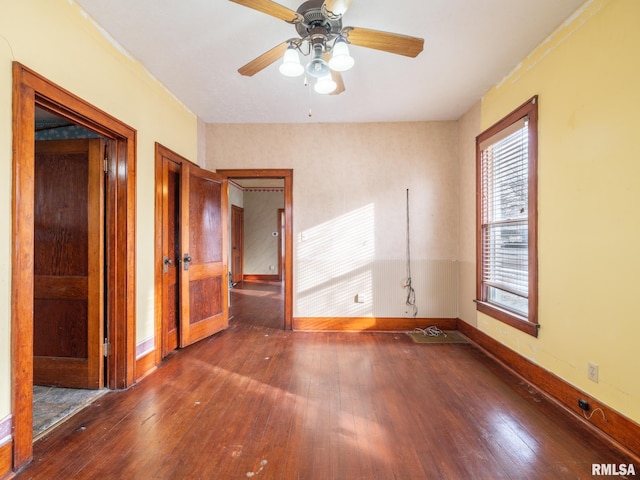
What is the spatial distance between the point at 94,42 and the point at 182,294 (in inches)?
90.7

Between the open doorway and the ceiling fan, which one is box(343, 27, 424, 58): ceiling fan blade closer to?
the ceiling fan

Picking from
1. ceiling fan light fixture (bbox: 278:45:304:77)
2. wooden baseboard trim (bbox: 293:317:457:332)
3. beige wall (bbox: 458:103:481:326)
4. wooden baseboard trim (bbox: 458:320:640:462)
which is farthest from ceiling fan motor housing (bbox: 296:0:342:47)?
wooden baseboard trim (bbox: 293:317:457:332)

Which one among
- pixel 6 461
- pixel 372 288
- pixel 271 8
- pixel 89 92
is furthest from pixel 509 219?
pixel 6 461

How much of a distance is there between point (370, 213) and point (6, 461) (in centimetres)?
370

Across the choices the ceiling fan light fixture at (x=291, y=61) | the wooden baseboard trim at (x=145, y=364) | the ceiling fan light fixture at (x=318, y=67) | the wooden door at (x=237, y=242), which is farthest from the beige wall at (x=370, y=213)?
the wooden door at (x=237, y=242)

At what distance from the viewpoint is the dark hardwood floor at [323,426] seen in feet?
5.32

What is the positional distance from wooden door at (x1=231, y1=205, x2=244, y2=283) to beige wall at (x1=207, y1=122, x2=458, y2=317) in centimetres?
436

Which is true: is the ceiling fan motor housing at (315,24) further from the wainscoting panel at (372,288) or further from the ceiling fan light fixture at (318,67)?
the wainscoting panel at (372,288)

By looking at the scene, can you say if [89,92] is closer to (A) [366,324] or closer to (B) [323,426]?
(B) [323,426]

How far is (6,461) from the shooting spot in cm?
154

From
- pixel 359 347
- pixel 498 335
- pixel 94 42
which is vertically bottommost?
pixel 359 347

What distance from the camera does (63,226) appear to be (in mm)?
2518

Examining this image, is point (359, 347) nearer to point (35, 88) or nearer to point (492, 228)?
point (492, 228)

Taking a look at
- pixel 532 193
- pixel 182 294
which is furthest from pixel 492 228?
pixel 182 294
